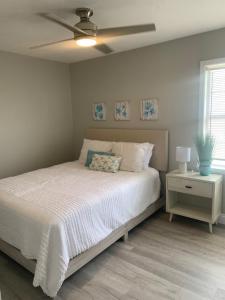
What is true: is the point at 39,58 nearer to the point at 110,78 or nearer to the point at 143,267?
the point at 110,78

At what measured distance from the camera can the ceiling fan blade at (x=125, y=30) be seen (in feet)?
6.29

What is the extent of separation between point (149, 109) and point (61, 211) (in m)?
2.18

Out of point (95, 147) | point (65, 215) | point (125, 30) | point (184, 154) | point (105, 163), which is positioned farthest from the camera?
point (95, 147)

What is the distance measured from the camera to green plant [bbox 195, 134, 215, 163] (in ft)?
9.25

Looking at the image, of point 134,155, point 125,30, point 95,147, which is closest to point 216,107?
point 134,155

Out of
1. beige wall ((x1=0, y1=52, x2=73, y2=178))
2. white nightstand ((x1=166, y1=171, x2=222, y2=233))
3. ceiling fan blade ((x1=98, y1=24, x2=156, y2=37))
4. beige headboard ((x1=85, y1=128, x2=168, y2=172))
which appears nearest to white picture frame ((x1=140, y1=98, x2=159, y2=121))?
beige headboard ((x1=85, y1=128, x2=168, y2=172))

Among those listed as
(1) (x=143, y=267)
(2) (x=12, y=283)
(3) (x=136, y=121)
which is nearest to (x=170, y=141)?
(3) (x=136, y=121)

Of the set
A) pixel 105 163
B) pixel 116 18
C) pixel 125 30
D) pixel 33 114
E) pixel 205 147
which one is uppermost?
pixel 116 18

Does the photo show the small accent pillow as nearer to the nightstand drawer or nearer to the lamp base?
the nightstand drawer

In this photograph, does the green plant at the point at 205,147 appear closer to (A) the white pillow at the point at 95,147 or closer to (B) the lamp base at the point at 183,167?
(B) the lamp base at the point at 183,167

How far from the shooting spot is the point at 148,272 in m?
2.18

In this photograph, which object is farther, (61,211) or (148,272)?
(148,272)

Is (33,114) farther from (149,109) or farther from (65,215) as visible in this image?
(65,215)

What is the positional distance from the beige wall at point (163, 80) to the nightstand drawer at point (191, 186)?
1.52ft
